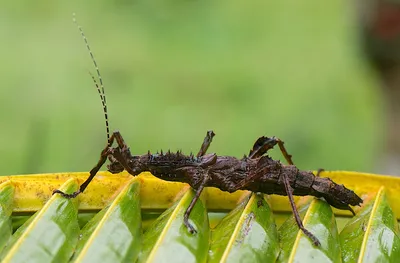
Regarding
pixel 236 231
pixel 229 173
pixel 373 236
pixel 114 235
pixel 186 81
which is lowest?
pixel 114 235

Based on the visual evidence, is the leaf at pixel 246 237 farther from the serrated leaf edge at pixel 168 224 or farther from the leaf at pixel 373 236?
the leaf at pixel 373 236

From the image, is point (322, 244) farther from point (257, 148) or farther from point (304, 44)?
point (304, 44)

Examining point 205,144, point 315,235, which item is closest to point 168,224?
point 315,235

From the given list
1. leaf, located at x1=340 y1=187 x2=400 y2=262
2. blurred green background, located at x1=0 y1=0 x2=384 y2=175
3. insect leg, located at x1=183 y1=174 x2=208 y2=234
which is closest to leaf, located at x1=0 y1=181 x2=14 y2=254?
insect leg, located at x1=183 y1=174 x2=208 y2=234

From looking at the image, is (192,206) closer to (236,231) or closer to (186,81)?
(236,231)

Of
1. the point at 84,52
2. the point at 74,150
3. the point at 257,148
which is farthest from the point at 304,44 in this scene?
the point at 257,148

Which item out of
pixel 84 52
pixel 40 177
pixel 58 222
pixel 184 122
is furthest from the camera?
pixel 84 52

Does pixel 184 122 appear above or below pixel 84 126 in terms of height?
Result: above
